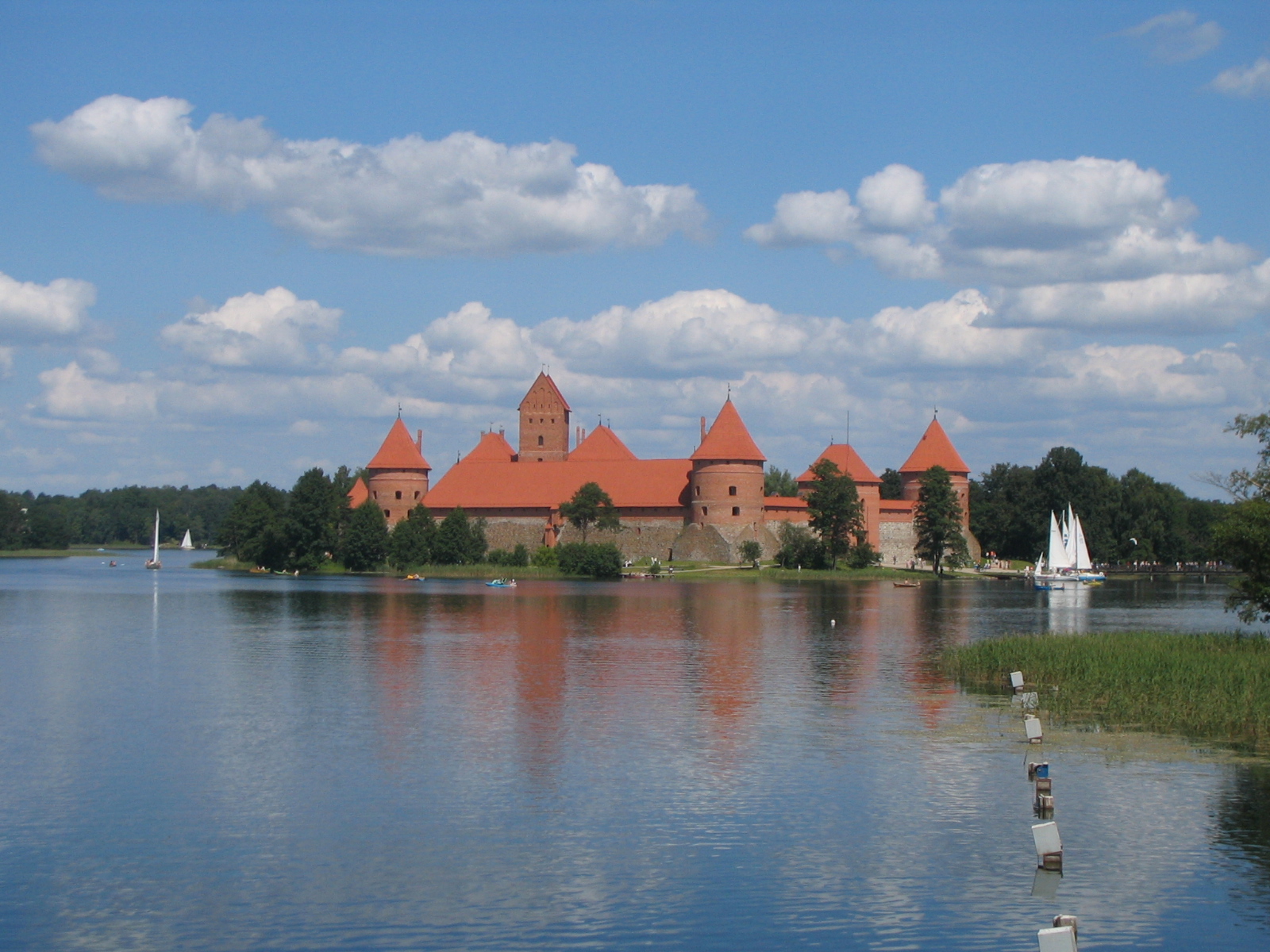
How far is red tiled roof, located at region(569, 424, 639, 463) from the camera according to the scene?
7556cm

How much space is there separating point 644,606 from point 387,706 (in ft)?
66.8

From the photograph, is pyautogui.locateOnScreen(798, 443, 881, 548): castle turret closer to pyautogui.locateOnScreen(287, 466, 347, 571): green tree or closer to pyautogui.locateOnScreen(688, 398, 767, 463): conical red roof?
pyautogui.locateOnScreen(688, 398, 767, 463): conical red roof

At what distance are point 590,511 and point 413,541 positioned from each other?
896 cm

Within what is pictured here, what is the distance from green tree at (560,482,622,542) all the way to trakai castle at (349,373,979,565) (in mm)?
877

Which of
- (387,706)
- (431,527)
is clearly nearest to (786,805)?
(387,706)

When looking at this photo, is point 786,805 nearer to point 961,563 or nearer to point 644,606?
point 644,606

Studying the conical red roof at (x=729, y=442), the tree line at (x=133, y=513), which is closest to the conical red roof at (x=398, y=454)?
the conical red roof at (x=729, y=442)

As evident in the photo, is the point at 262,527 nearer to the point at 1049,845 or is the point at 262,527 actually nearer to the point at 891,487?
the point at 891,487

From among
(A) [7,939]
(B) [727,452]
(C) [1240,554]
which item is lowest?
(A) [7,939]

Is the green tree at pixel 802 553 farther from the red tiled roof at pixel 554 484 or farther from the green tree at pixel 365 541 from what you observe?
the green tree at pixel 365 541

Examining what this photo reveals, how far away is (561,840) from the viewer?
33.9 ft

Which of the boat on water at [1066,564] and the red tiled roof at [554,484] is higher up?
the red tiled roof at [554,484]

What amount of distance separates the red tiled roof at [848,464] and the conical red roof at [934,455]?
3768mm

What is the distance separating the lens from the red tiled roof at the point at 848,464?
214 ft
